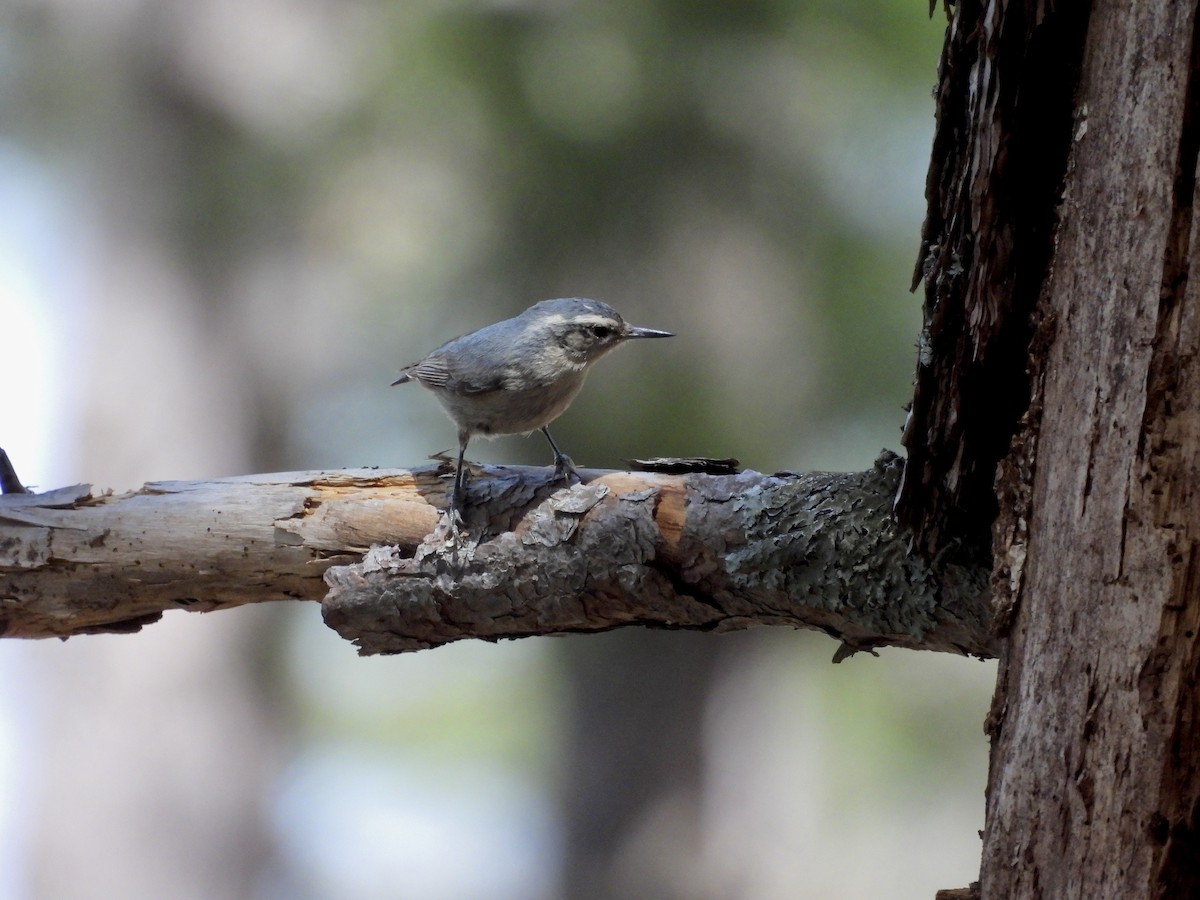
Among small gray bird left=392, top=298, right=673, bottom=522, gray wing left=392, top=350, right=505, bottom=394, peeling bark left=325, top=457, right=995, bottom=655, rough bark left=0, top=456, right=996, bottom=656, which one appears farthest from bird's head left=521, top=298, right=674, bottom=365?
peeling bark left=325, top=457, right=995, bottom=655

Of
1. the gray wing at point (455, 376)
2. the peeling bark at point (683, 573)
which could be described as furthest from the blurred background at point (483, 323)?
the peeling bark at point (683, 573)

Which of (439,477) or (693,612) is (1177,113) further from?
(439,477)

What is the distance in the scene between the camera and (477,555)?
1.70 metres

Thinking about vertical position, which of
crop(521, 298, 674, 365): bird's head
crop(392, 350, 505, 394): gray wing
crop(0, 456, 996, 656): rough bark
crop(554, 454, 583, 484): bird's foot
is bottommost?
crop(0, 456, 996, 656): rough bark

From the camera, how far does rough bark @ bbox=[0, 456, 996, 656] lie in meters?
1.50

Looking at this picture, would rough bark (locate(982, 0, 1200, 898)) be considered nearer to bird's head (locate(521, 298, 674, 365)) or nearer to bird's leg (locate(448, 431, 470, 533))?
bird's leg (locate(448, 431, 470, 533))

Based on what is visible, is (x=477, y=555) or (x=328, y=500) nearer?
(x=477, y=555)

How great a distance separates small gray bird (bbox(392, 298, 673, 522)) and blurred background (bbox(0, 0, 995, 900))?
Answer: 1.40 metres

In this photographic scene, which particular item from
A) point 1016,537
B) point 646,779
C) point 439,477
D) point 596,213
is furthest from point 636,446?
point 1016,537

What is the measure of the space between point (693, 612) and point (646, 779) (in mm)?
2507

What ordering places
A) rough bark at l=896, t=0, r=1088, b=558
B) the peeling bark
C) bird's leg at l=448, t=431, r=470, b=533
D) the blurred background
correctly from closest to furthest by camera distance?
1. rough bark at l=896, t=0, r=1088, b=558
2. the peeling bark
3. bird's leg at l=448, t=431, r=470, b=533
4. the blurred background

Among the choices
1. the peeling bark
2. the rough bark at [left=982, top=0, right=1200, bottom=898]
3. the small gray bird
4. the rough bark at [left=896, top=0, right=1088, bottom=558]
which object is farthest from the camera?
the small gray bird

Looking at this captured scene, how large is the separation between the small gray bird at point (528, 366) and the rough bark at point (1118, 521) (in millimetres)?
1198

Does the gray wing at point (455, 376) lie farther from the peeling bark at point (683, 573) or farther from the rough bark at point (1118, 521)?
the rough bark at point (1118, 521)
